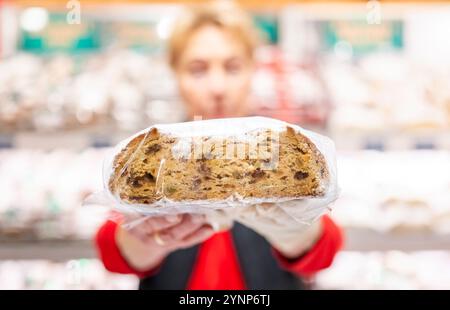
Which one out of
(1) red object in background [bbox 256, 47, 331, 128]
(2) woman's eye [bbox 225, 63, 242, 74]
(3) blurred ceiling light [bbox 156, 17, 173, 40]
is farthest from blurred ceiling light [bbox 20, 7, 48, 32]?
(2) woman's eye [bbox 225, 63, 242, 74]

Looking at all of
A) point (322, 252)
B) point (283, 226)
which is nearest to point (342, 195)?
point (322, 252)

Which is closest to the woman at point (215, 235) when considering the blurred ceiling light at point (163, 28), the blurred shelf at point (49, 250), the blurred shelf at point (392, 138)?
the blurred ceiling light at point (163, 28)

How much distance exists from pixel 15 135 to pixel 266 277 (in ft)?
3.44

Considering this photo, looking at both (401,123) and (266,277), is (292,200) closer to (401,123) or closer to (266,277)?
(266,277)

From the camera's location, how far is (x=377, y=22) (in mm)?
2670

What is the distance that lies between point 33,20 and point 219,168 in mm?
1881

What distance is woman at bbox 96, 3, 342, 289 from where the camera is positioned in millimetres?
1118

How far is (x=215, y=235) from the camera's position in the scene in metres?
1.65

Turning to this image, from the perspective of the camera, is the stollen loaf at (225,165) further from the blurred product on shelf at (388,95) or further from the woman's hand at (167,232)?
the blurred product on shelf at (388,95)

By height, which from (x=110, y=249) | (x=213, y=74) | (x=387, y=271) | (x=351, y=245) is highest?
(x=213, y=74)

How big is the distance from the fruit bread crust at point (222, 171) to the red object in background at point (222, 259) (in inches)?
16.9

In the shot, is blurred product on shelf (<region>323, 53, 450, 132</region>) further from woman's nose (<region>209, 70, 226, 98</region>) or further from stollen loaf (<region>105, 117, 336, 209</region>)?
stollen loaf (<region>105, 117, 336, 209</region>)

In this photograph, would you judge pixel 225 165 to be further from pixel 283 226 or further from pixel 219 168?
pixel 283 226
